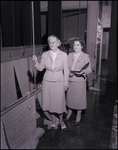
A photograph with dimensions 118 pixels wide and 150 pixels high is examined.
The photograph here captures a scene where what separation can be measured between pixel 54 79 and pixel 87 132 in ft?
3.14

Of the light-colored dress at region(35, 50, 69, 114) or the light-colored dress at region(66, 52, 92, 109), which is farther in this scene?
the light-colored dress at region(66, 52, 92, 109)

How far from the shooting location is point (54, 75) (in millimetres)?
2180

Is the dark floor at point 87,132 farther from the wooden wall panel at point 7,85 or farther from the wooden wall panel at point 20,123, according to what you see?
the wooden wall panel at point 7,85

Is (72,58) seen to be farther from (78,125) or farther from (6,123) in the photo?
(6,123)

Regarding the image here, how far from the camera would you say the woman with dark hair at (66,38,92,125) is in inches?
96.3

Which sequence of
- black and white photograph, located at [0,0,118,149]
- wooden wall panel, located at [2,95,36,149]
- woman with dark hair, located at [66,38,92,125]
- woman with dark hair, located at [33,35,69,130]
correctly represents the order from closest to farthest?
1. wooden wall panel, located at [2,95,36,149]
2. black and white photograph, located at [0,0,118,149]
3. woman with dark hair, located at [33,35,69,130]
4. woman with dark hair, located at [66,38,92,125]

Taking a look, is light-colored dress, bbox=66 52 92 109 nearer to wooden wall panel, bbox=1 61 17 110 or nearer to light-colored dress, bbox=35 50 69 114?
light-colored dress, bbox=35 50 69 114

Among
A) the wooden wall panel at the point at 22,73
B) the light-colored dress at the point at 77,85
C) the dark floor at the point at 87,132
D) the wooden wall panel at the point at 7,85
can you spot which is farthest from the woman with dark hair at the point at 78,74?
the wooden wall panel at the point at 7,85

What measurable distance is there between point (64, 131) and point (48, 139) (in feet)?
0.98

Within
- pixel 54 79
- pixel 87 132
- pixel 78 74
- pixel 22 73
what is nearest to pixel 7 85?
pixel 22 73

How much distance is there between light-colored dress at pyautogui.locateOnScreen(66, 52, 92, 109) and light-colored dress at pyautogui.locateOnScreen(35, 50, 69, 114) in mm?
289

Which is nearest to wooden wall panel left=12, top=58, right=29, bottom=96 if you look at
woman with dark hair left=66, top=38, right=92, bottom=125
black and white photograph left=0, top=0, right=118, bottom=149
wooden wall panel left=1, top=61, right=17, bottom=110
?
black and white photograph left=0, top=0, right=118, bottom=149

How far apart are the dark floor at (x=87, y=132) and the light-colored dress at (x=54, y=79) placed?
377 mm

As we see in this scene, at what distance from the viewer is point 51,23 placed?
13.7 ft
